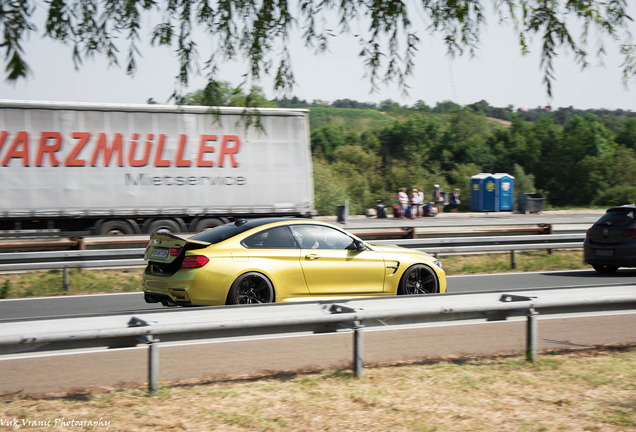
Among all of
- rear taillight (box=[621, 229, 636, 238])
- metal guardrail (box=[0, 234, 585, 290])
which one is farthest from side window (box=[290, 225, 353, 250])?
rear taillight (box=[621, 229, 636, 238])

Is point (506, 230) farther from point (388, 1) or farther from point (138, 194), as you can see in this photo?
point (388, 1)

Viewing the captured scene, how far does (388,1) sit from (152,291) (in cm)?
488

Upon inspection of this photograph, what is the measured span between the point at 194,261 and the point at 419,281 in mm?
3252

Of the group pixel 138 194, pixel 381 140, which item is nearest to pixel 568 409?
pixel 138 194

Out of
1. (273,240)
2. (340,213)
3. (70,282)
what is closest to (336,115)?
(273,240)

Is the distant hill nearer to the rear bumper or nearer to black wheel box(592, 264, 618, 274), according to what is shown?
the rear bumper

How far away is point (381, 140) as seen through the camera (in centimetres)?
8406

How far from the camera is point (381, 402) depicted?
4754 millimetres

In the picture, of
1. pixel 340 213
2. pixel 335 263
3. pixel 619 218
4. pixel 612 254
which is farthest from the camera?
pixel 340 213

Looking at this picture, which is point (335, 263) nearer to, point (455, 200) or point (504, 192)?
point (455, 200)

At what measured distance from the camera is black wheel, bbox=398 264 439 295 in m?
8.93

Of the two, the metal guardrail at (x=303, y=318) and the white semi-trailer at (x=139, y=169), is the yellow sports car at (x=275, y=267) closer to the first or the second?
the metal guardrail at (x=303, y=318)

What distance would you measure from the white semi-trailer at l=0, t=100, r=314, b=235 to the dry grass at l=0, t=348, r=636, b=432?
13.9m

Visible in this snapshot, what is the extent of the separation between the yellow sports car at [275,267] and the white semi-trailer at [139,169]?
10375 mm
